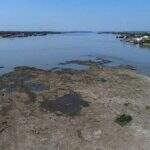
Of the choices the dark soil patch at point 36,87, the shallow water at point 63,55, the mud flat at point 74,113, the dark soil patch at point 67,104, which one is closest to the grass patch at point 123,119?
the mud flat at point 74,113

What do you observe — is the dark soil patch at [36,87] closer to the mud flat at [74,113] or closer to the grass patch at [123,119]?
the mud flat at [74,113]

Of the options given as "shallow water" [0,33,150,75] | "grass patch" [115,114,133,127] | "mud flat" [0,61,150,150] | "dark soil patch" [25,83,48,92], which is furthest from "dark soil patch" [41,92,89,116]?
"shallow water" [0,33,150,75]

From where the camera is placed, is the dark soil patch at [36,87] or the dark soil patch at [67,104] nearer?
the dark soil patch at [67,104]

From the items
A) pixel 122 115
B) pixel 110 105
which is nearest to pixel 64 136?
pixel 122 115

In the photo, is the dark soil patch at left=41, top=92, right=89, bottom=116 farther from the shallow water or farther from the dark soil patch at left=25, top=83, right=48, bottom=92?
the shallow water

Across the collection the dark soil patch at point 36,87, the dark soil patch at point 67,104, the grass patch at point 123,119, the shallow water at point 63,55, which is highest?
the grass patch at point 123,119

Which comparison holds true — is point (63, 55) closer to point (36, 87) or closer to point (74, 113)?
point (36, 87)

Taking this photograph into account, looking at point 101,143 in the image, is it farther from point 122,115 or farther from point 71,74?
point 71,74

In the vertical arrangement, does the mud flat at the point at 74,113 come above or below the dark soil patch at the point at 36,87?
above
